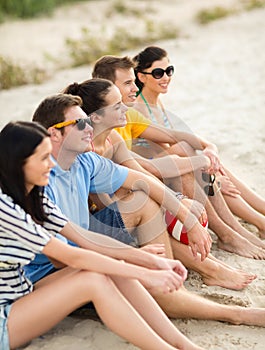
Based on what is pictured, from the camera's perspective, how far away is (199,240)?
10.4 ft

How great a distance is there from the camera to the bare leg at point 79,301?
2.52 metres

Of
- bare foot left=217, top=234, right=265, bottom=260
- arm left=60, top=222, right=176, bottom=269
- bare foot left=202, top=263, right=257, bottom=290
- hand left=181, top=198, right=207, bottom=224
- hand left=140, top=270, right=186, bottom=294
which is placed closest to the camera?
hand left=140, top=270, right=186, bottom=294

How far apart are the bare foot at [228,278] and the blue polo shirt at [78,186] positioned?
0.63 meters

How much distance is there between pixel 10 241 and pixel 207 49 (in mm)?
6233

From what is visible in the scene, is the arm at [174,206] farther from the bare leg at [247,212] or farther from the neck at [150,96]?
the neck at [150,96]

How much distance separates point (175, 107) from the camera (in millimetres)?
6270

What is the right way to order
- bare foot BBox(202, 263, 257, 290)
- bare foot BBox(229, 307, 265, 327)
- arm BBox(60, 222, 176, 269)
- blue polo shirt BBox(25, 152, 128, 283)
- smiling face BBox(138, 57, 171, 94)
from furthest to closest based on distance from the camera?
1. smiling face BBox(138, 57, 171, 94)
2. bare foot BBox(202, 263, 257, 290)
3. bare foot BBox(229, 307, 265, 327)
4. blue polo shirt BBox(25, 152, 128, 283)
5. arm BBox(60, 222, 176, 269)

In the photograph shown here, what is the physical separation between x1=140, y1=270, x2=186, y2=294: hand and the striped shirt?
1.34ft

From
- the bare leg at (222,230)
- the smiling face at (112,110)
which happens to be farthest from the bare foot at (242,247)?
the smiling face at (112,110)

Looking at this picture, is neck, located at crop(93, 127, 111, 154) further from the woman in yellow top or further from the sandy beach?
the sandy beach

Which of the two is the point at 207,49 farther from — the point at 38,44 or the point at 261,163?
the point at 261,163

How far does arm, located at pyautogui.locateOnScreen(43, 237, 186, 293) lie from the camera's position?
8.27ft

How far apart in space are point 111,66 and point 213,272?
123cm

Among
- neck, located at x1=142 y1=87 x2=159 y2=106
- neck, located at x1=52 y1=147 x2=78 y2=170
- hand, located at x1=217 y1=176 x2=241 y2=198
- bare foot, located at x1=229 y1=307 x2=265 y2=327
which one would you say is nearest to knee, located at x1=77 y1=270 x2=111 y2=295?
neck, located at x1=52 y1=147 x2=78 y2=170
